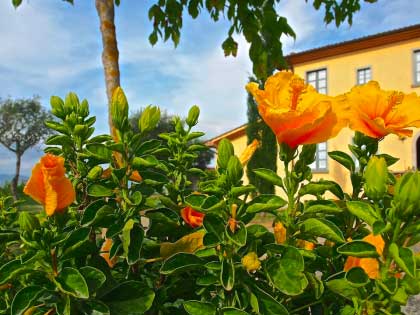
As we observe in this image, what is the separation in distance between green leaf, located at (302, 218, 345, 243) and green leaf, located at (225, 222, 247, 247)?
11 cm

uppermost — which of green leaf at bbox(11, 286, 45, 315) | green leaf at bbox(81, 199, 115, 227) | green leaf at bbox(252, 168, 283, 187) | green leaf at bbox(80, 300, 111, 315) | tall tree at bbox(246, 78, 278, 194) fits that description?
green leaf at bbox(252, 168, 283, 187)

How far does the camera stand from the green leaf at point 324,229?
2.11 ft

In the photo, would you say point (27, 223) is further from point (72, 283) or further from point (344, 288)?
point (344, 288)

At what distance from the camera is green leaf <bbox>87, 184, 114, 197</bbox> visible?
0.73 metres

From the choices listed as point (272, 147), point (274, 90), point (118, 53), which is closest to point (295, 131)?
point (274, 90)

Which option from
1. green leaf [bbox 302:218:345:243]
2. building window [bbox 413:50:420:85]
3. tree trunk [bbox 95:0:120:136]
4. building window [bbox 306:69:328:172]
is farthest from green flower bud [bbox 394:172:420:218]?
building window [bbox 306:69:328:172]

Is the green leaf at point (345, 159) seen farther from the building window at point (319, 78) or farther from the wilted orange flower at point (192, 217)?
the building window at point (319, 78)

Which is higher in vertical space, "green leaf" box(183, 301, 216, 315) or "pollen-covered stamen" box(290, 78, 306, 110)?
"pollen-covered stamen" box(290, 78, 306, 110)

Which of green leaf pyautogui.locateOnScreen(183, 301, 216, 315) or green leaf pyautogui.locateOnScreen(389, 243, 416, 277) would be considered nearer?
green leaf pyautogui.locateOnScreen(389, 243, 416, 277)

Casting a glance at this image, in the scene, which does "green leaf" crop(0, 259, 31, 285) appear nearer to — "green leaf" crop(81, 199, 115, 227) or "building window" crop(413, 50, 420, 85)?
"green leaf" crop(81, 199, 115, 227)

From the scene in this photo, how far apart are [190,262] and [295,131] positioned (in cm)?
26

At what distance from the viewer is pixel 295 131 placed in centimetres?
70

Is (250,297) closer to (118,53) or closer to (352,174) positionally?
(352,174)

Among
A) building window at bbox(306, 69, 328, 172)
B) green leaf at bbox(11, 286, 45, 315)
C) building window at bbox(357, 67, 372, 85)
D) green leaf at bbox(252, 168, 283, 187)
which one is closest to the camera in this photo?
green leaf at bbox(11, 286, 45, 315)
